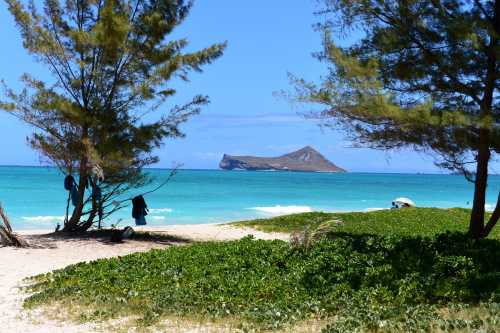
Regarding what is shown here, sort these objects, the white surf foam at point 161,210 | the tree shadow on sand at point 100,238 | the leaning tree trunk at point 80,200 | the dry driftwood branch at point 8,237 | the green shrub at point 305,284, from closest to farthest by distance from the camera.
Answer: the green shrub at point 305,284
the dry driftwood branch at point 8,237
the tree shadow on sand at point 100,238
the leaning tree trunk at point 80,200
the white surf foam at point 161,210

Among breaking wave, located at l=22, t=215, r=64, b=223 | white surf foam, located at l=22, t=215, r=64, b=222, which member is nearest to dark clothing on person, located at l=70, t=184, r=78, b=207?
breaking wave, located at l=22, t=215, r=64, b=223

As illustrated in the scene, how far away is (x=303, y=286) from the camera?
946 cm

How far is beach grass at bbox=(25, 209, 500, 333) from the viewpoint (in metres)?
7.64

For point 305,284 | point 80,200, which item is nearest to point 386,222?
point 80,200

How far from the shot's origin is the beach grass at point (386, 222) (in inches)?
846

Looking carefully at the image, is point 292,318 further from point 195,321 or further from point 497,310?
point 497,310

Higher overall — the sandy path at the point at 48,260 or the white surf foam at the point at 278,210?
the white surf foam at the point at 278,210

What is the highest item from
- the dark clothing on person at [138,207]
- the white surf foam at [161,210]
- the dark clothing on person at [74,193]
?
the dark clothing on person at [74,193]

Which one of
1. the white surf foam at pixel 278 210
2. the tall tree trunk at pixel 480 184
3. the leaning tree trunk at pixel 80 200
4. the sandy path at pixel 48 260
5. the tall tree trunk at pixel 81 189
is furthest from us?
the white surf foam at pixel 278 210

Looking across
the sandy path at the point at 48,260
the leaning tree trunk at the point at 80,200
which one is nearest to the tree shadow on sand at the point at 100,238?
the sandy path at the point at 48,260

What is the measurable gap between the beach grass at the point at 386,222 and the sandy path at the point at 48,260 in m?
1.96

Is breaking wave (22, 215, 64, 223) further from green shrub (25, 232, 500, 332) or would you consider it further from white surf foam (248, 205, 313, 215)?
green shrub (25, 232, 500, 332)

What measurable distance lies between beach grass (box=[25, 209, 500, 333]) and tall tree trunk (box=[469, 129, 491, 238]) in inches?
50.8

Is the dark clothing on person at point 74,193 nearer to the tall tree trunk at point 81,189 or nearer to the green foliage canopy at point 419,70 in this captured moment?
the tall tree trunk at point 81,189
